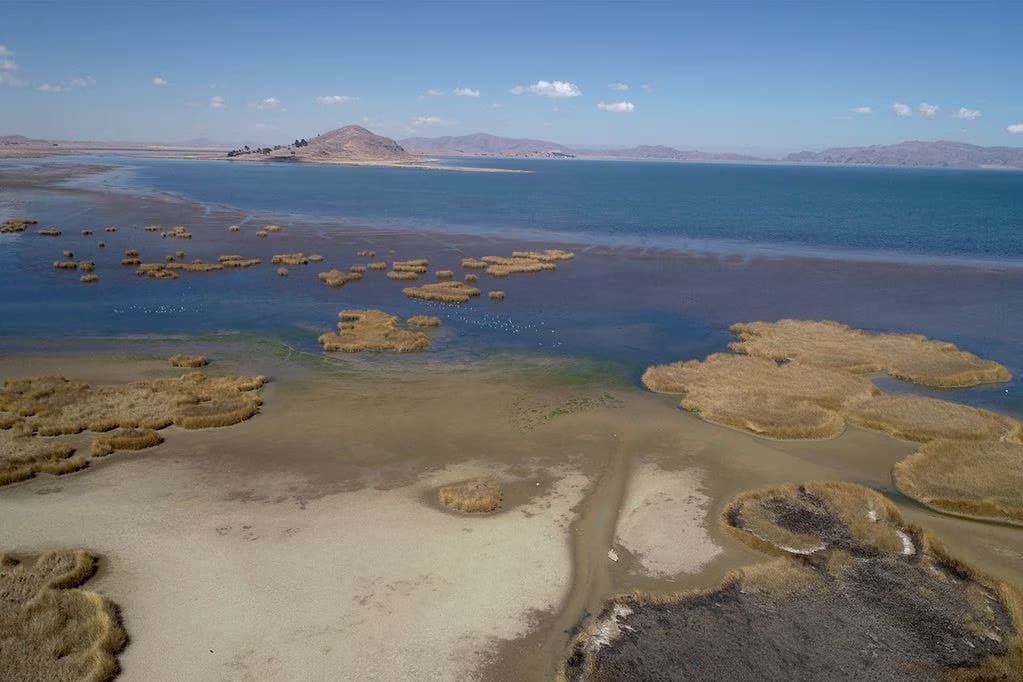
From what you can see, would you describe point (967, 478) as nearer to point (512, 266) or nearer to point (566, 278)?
point (566, 278)

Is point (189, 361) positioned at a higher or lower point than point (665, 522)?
higher

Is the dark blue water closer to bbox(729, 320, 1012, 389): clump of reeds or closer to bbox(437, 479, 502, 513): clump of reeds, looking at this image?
bbox(729, 320, 1012, 389): clump of reeds

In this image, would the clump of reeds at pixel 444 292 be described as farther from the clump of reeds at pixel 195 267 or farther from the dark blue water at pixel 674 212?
the dark blue water at pixel 674 212

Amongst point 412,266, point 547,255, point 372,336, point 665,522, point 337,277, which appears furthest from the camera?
point 547,255

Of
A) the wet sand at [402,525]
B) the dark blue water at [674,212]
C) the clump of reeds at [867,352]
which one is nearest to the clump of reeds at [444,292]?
the wet sand at [402,525]

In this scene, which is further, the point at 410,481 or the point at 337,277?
the point at 337,277

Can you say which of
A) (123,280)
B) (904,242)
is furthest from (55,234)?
(904,242)

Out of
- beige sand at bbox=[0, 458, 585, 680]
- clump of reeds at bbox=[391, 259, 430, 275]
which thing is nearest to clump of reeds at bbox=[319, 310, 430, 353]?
beige sand at bbox=[0, 458, 585, 680]

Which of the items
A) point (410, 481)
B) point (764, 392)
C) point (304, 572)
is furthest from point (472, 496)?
point (764, 392)
